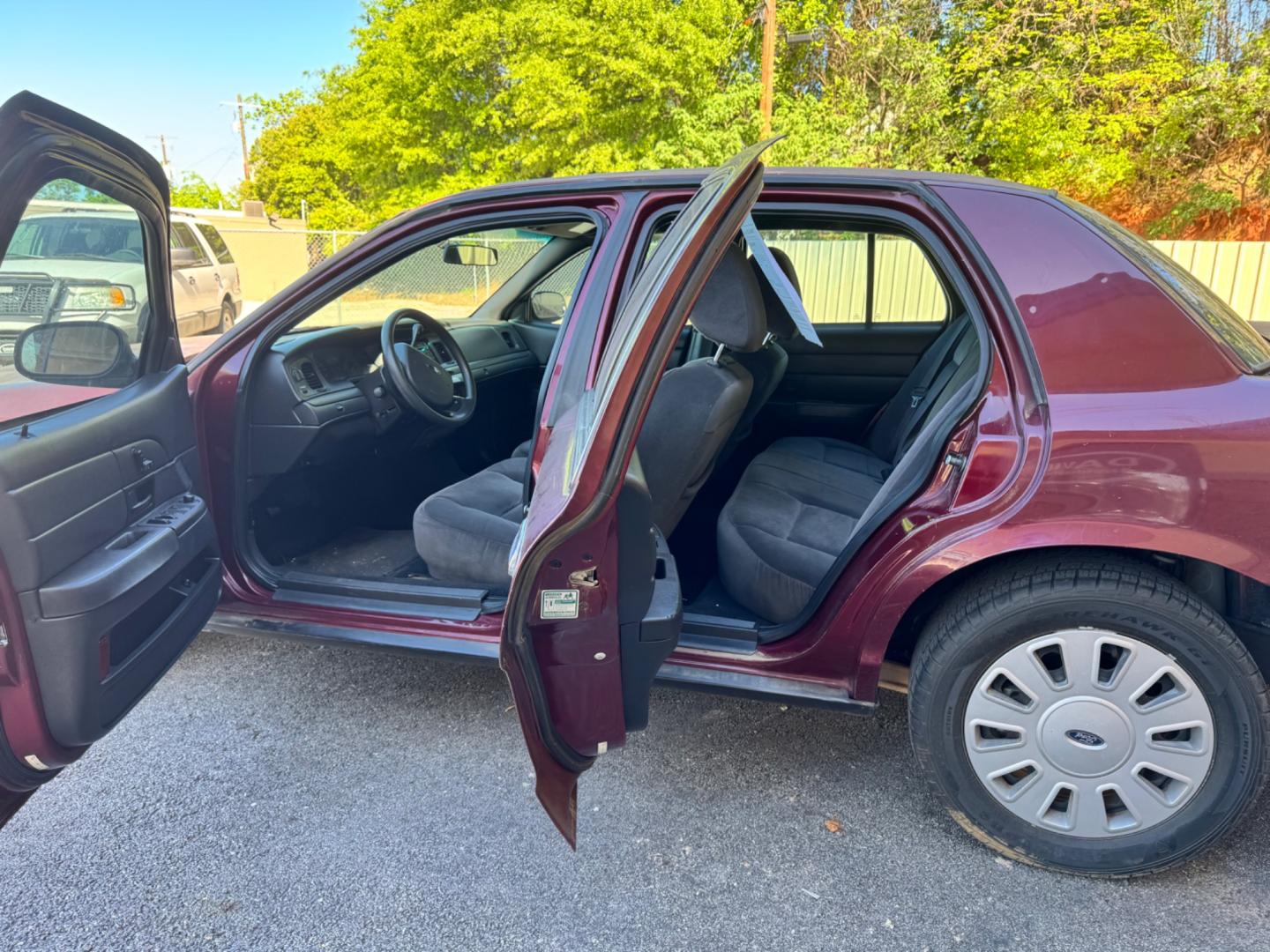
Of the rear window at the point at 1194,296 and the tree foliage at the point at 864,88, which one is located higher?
the tree foliage at the point at 864,88

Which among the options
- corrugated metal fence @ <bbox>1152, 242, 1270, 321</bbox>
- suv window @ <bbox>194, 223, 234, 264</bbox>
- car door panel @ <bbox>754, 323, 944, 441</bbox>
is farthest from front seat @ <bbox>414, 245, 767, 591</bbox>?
corrugated metal fence @ <bbox>1152, 242, 1270, 321</bbox>

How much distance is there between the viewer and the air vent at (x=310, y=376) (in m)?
2.77

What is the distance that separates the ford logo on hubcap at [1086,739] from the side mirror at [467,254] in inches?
100

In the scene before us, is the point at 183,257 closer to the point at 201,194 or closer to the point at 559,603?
the point at 559,603

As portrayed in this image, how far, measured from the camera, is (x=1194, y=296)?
1.90m

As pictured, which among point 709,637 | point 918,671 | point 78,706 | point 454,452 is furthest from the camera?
point 454,452

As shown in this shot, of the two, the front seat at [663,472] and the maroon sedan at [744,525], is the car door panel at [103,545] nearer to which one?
the maroon sedan at [744,525]

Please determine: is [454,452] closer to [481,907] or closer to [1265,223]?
[481,907]

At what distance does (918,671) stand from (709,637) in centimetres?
52

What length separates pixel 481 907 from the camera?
73.4 inches

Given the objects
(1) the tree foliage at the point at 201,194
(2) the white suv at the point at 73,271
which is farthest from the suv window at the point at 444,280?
(1) the tree foliage at the point at 201,194

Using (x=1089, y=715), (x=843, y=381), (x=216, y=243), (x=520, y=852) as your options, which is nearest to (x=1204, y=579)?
(x=1089, y=715)

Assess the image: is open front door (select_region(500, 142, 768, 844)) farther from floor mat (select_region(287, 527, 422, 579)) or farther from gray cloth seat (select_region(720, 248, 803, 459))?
floor mat (select_region(287, 527, 422, 579))

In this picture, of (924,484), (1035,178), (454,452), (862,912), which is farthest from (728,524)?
(1035,178)
